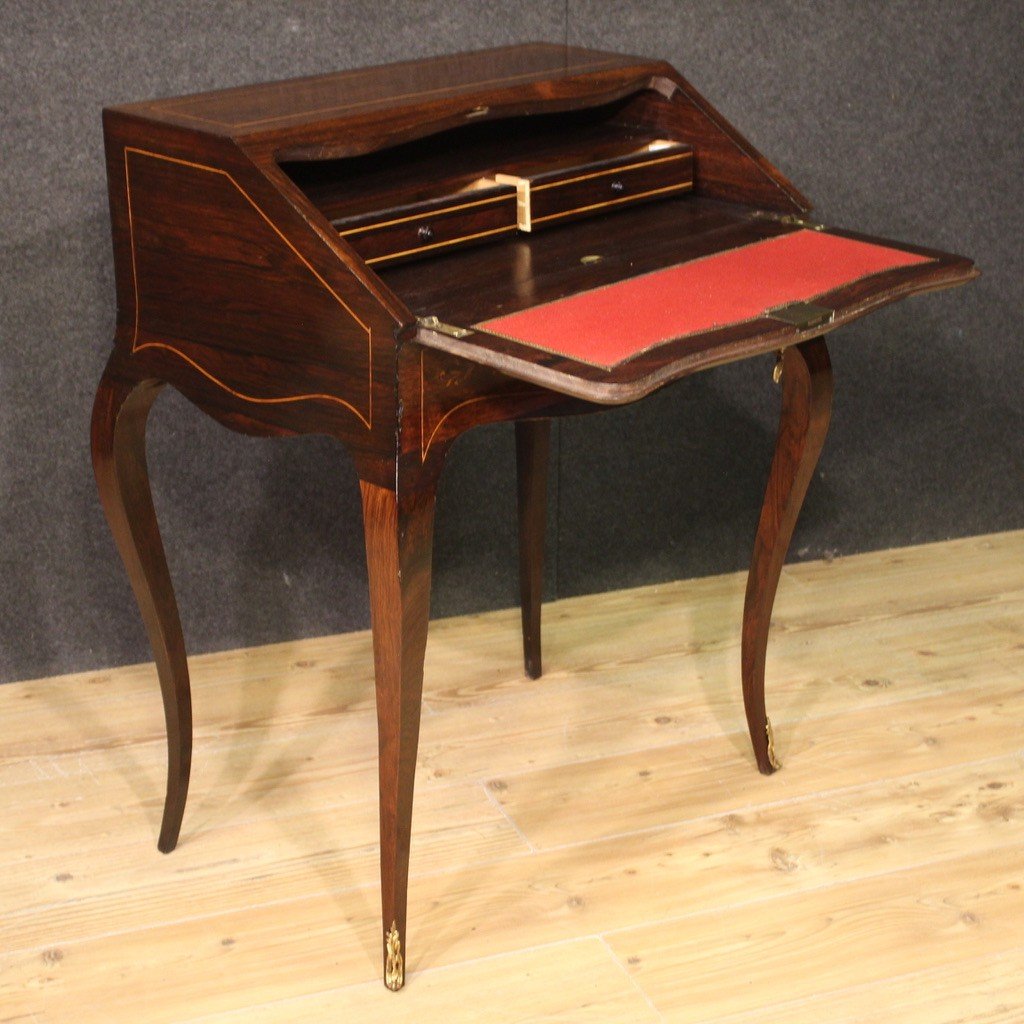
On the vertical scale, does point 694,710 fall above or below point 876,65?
below

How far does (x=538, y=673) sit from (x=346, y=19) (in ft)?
3.19

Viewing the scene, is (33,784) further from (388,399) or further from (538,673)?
(388,399)

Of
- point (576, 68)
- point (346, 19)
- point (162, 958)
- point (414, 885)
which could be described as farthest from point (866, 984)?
point (346, 19)

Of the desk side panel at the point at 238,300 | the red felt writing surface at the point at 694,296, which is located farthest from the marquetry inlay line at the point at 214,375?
the red felt writing surface at the point at 694,296

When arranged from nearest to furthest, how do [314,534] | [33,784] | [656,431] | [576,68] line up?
[576,68] < [33,784] < [314,534] < [656,431]

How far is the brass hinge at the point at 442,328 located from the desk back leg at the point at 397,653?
0.16 meters

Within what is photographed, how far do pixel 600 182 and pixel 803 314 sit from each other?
37 cm

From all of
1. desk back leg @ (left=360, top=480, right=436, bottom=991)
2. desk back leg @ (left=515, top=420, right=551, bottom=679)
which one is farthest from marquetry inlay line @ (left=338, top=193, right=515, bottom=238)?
desk back leg @ (left=515, top=420, right=551, bottom=679)

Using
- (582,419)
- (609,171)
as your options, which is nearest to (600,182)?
(609,171)

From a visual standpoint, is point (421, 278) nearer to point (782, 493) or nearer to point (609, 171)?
point (609, 171)

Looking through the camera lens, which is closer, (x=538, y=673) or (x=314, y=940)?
(x=314, y=940)

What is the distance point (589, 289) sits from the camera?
5.30 ft

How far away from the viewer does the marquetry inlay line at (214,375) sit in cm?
152

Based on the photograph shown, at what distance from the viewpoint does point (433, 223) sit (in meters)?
1.70
